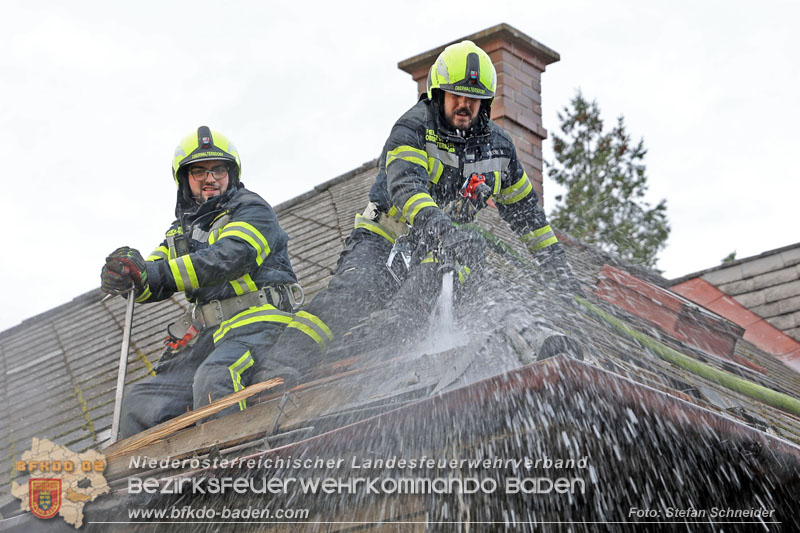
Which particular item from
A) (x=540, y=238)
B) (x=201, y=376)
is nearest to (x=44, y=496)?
(x=201, y=376)

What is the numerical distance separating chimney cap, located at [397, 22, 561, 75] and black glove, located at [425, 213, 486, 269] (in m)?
5.45

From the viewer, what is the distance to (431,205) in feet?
12.7

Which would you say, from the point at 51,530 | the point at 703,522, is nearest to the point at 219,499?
the point at 51,530

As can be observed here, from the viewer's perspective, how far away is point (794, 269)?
10.2m

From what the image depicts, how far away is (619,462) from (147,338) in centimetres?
416

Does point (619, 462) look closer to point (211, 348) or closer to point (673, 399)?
point (673, 399)

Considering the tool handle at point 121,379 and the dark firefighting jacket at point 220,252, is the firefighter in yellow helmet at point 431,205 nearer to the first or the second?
the dark firefighting jacket at point 220,252

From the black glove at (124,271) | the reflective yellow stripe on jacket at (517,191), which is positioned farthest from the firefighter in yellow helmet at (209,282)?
the reflective yellow stripe on jacket at (517,191)

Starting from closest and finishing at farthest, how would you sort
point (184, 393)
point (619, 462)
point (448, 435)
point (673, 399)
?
point (673, 399)
point (448, 435)
point (619, 462)
point (184, 393)

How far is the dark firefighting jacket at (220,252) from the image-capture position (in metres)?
3.76

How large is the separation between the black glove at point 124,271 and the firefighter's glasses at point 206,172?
0.78 meters

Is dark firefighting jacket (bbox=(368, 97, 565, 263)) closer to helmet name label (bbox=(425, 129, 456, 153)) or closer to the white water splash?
helmet name label (bbox=(425, 129, 456, 153))

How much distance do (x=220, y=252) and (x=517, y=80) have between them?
598cm

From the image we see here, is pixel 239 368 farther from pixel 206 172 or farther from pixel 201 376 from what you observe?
pixel 206 172
